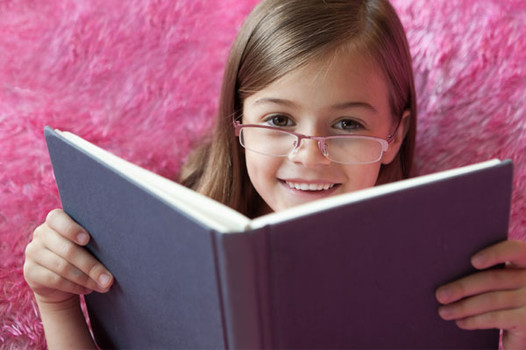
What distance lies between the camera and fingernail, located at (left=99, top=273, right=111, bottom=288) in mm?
839

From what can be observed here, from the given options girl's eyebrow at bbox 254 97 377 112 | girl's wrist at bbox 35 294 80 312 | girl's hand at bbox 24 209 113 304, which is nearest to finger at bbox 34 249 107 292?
girl's hand at bbox 24 209 113 304

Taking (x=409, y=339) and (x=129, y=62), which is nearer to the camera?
(x=409, y=339)

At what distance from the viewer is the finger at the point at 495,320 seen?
2.50 feet

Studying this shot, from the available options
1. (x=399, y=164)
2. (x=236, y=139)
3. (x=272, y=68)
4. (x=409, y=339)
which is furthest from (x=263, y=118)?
(x=409, y=339)

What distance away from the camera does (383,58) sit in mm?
1079

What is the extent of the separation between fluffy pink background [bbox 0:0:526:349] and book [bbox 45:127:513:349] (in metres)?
0.49

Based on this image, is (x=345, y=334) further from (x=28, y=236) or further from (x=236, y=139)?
(x=28, y=236)

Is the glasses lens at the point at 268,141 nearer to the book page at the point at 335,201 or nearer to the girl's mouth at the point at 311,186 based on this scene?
the girl's mouth at the point at 311,186

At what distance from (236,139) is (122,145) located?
0.27m

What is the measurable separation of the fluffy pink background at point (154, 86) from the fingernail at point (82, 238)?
42cm

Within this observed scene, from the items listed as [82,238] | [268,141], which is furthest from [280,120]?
[82,238]

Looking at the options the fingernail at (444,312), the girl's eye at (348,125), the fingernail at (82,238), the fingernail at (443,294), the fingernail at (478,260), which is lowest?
the fingernail at (444,312)

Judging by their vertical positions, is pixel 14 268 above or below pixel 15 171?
below

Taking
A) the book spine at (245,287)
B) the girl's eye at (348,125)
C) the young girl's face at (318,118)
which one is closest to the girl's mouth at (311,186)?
the young girl's face at (318,118)
